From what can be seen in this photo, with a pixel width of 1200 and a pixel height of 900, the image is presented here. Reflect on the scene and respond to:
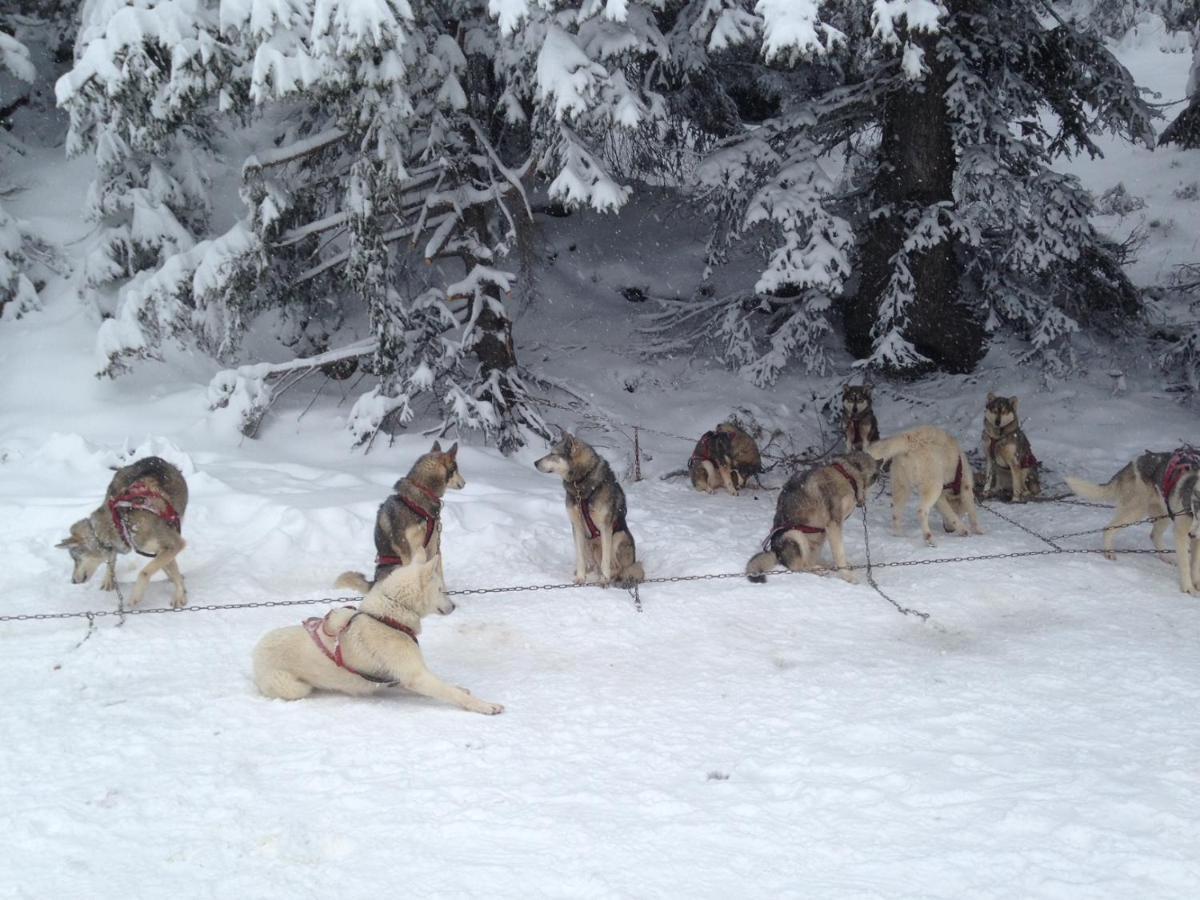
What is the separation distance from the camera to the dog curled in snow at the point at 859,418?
11.2 meters

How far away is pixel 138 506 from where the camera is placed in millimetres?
6789

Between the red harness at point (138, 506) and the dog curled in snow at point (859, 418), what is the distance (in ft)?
25.9

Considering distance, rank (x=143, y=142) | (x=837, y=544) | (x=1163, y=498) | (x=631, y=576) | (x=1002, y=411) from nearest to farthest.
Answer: (x=1163, y=498) → (x=631, y=576) → (x=837, y=544) → (x=143, y=142) → (x=1002, y=411)

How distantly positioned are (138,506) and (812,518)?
547 centimetres

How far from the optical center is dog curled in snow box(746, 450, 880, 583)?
7570 millimetres

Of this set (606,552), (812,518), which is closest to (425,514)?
(606,552)

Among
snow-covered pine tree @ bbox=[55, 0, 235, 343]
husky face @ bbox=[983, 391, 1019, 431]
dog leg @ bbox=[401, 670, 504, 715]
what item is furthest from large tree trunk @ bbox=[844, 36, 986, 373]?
dog leg @ bbox=[401, 670, 504, 715]

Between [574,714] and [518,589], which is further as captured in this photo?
[518,589]

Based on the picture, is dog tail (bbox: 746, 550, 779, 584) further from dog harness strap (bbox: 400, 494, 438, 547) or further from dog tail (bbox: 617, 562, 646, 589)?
dog harness strap (bbox: 400, 494, 438, 547)

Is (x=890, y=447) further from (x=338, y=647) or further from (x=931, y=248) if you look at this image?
(x=338, y=647)

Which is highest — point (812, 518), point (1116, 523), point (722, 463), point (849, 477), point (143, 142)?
point (143, 142)

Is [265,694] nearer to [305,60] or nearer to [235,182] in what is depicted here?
[305,60]

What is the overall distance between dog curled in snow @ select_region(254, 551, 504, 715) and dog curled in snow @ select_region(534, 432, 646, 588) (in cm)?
241

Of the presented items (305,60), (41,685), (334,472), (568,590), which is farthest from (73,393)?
(568,590)
